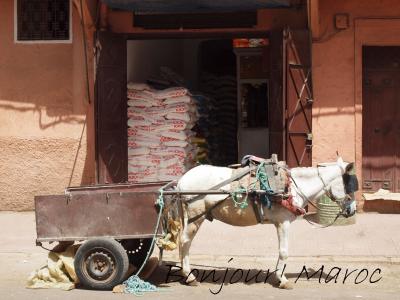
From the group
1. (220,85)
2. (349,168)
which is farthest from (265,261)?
(220,85)

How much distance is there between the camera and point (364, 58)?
12.5m

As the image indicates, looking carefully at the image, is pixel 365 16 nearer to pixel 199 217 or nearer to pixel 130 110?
pixel 130 110

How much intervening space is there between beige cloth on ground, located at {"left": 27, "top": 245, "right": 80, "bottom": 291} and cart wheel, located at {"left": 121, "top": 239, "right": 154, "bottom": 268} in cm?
60

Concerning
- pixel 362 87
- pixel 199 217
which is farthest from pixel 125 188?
pixel 362 87

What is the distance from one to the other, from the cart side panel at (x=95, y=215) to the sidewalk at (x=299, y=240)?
2.21m

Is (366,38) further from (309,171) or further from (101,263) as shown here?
(101,263)

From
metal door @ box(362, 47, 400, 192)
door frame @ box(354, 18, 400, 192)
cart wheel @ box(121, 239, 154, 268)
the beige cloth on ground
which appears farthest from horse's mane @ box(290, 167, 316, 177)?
metal door @ box(362, 47, 400, 192)

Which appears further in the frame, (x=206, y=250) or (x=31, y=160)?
(x=31, y=160)

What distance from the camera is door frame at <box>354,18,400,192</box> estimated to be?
1207cm

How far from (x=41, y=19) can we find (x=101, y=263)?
654 cm

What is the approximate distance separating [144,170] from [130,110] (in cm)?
109

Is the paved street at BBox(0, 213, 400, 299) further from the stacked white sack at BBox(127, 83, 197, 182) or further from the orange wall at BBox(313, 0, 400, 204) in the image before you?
the stacked white sack at BBox(127, 83, 197, 182)

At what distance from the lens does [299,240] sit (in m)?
10.4

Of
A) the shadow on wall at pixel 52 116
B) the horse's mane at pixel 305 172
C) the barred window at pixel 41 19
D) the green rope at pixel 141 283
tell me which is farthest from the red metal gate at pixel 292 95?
the green rope at pixel 141 283
